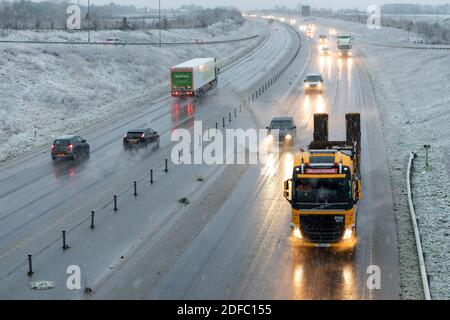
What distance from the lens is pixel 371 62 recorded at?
307 feet

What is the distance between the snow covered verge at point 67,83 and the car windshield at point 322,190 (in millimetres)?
23862

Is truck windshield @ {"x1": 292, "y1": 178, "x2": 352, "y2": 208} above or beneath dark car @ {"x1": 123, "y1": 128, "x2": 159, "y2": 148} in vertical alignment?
above

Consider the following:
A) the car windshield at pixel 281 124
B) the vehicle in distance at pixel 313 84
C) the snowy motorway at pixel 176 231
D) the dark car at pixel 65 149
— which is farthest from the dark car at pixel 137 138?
the vehicle in distance at pixel 313 84

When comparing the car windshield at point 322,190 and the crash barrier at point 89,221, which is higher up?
the car windshield at point 322,190

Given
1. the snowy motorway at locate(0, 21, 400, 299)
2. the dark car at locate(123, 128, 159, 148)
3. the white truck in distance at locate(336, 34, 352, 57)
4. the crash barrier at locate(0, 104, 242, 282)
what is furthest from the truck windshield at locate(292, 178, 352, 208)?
the white truck in distance at locate(336, 34, 352, 57)

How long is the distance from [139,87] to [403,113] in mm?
30933

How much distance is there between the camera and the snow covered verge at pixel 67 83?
51.0 meters

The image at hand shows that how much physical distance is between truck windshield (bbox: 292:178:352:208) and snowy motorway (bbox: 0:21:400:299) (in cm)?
177

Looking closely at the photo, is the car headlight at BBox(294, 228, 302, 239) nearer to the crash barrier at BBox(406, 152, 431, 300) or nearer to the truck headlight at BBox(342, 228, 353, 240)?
the truck headlight at BBox(342, 228, 353, 240)

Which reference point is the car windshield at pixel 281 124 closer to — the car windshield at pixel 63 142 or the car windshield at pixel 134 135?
the car windshield at pixel 134 135

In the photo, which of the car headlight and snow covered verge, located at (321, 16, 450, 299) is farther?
the car headlight

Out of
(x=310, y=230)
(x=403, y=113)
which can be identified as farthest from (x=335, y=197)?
(x=403, y=113)

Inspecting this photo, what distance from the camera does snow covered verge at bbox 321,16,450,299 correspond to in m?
22.0

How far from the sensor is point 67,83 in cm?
6750
